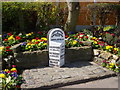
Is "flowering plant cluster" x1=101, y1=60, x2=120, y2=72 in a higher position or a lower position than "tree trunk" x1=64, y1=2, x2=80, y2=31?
lower

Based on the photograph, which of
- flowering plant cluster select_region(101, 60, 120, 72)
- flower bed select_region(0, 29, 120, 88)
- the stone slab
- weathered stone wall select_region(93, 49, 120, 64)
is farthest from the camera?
weathered stone wall select_region(93, 49, 120, 64)

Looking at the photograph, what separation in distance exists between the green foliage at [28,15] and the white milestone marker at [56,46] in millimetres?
2631

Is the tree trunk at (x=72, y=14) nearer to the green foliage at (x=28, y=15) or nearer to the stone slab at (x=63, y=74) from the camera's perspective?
the green foliage at (x=28, y=15)

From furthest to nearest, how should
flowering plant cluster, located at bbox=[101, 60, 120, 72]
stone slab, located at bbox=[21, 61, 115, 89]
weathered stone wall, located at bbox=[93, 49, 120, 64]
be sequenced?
1. weathered stone wall, located at bbox=[93, 49, 120, 64]
2. flowering plant cluster, located at bbox=[101, 60, 120, 72]
3. stone slab, located at bbox=[21, 61, 115, 89]

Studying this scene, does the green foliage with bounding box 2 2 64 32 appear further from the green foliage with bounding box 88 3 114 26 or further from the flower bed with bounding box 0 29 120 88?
the green foliage with bounding box 88 3 114 26

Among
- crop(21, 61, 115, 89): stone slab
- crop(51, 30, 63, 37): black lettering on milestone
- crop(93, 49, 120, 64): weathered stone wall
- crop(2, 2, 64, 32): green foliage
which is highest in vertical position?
crop(2, 2, 64, 32): green foliage

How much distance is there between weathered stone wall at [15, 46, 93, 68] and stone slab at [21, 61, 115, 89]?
233 mm

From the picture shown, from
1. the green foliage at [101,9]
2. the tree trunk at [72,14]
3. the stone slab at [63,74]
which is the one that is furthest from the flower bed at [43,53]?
the green foliage at [101,9]

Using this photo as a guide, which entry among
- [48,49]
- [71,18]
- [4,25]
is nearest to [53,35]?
[48,49]

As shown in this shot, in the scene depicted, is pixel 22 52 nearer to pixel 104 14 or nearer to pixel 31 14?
pixel 31 14

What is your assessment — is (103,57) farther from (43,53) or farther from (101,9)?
(101,9)

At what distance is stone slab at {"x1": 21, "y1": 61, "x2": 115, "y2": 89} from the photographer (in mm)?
3477

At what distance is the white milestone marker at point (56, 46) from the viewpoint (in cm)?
422

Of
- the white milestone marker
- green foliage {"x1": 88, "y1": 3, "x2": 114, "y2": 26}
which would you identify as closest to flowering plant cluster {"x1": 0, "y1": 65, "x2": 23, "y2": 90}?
the white milestone marker
